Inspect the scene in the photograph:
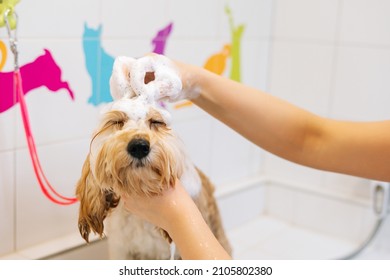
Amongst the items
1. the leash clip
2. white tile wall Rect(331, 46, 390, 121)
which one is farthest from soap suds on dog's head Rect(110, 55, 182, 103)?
white tile wall Rect(331, 46, 390, 121)

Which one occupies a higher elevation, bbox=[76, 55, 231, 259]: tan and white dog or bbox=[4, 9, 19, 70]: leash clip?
bbox=[4, 9, 19, 70]: leash clip

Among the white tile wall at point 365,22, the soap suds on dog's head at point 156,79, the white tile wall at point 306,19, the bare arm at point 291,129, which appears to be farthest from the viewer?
the white tile wall at point 306,19

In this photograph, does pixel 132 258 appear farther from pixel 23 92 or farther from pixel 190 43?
pixel 190 43

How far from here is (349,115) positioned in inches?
73.6

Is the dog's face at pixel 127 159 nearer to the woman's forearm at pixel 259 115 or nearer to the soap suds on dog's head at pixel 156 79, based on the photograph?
the soap suds on dog's head at pixel 156 79

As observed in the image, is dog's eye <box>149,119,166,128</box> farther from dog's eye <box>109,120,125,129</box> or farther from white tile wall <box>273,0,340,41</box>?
white tile wall <box>273,0,340,41</box>

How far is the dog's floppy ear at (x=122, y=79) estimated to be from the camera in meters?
1.09

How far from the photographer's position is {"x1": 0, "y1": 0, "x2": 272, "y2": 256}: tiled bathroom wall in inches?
49.7

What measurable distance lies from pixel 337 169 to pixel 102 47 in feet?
2.18

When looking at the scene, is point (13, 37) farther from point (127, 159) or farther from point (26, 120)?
point (127, 159)

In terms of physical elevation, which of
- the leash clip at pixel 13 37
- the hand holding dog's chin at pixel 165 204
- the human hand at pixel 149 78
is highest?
the leash clip at pixel 13 37

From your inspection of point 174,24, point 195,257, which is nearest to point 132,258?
point 195,257

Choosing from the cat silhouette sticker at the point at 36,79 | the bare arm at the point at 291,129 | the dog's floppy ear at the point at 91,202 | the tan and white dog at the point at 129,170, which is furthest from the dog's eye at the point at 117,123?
the cat silhouette sticker at the point at 36,79

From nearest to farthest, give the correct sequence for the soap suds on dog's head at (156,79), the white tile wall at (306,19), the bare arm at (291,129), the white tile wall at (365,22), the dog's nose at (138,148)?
the dog's nose at (138,148) < the soap suds on dog's head at (156,79) < the bare arm at (291,129) < the white tile wall at (365,22) < the white tile wall at (306,19)
